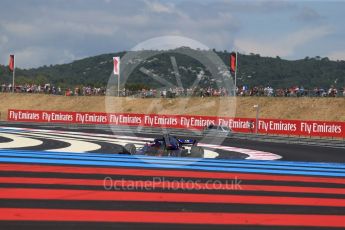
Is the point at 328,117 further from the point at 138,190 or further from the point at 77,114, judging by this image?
the point at 138,190

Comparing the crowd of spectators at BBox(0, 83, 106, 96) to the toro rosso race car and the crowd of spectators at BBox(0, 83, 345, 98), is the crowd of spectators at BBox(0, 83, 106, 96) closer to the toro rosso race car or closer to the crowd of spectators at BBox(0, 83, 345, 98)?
the crowd of spectators at BBox(0, 83, 345, 98)

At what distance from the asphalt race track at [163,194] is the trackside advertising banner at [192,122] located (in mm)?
19347

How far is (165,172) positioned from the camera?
43.6 ft

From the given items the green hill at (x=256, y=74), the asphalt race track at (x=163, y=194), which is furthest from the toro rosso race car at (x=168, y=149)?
the green hill at (x=256, y=74)

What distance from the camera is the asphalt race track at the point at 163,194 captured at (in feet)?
26.5

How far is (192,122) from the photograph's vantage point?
42.3 metres

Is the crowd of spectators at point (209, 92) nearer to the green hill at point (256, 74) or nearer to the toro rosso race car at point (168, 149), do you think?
the green hill at point (256, 74)

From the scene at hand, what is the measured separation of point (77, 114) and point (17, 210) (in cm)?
4031

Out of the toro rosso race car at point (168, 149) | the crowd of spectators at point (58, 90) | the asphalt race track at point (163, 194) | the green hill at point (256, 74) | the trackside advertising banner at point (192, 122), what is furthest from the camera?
the green hill at point (256, 74)

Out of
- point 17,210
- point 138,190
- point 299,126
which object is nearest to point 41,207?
point 17,210

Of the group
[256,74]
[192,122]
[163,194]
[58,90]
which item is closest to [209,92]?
[192,122]

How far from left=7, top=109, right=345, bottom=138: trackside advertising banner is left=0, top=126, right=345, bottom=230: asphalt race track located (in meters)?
19.3

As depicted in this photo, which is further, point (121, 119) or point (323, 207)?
point (121, 119)

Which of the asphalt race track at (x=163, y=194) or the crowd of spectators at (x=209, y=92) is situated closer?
the asphalt race track at (x=163, y=194)
